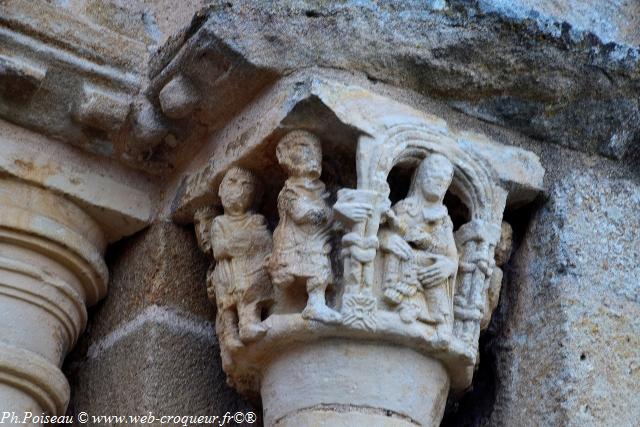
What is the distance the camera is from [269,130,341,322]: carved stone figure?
2.58m

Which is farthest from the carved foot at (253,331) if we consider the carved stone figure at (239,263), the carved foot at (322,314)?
the carved foot at (322,314)

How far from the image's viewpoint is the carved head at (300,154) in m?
2.69

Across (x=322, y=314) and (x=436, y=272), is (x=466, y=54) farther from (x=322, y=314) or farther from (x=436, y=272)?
(x=322, y=314)

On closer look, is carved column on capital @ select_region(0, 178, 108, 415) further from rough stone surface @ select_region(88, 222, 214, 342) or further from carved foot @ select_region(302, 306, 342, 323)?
carved foot @ select_region(302, 306, 342, 323)

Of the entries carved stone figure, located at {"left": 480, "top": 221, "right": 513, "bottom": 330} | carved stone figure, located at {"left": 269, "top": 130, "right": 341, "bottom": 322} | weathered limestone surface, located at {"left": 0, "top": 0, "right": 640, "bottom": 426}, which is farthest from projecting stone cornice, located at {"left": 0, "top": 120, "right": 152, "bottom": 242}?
carved stone figure, located at {"left": 480, "top": 221, "right": 513, "bottom": 330}

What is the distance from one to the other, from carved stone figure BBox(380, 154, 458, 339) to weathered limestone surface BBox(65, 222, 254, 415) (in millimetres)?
481

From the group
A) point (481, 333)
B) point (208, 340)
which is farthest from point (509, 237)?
point (208, 340)

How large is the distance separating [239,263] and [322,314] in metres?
0.27

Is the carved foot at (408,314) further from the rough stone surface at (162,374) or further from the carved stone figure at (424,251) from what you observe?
the rough stone surface at (162,374)

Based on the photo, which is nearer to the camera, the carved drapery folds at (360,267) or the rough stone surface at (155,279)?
the carved drapery folds at (360,267)

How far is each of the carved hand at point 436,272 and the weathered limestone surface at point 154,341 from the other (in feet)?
1.65

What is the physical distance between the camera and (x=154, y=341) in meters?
2.85

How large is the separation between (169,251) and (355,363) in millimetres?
572

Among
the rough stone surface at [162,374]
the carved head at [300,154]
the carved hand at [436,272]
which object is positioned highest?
the carved head at [300,154]
